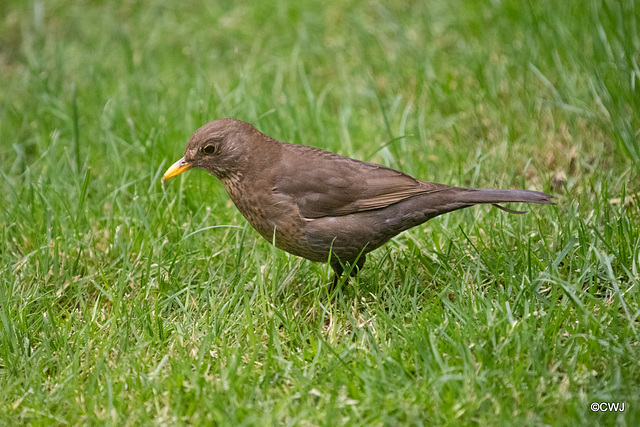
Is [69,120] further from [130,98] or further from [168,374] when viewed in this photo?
[168,374]

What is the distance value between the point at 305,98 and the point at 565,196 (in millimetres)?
2550

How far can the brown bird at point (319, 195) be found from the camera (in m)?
3.75

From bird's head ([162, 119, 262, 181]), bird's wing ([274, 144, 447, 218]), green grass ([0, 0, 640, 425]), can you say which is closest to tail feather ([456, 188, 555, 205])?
bird's wing ([274, 144, 447, 218])

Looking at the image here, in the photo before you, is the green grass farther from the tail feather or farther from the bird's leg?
the tail feather

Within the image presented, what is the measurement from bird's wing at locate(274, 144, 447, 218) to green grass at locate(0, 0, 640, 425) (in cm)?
39

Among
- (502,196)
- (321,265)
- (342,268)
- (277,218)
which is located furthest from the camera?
(321,265)

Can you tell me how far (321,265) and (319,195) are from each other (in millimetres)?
519

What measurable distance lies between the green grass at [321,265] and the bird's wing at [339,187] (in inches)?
15.5

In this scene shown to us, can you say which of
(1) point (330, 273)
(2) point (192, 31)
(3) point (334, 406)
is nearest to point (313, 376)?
(3) point (334, 406)

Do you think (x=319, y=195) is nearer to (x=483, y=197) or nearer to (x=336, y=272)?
A: (x=336, y=272)

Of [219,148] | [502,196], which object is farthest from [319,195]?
[502,196]

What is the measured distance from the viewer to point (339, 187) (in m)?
3.86

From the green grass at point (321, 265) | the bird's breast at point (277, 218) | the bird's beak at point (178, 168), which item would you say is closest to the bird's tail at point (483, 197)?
the green grass at point (321, 265)

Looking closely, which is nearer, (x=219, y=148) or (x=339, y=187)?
(x=339, y=187)
